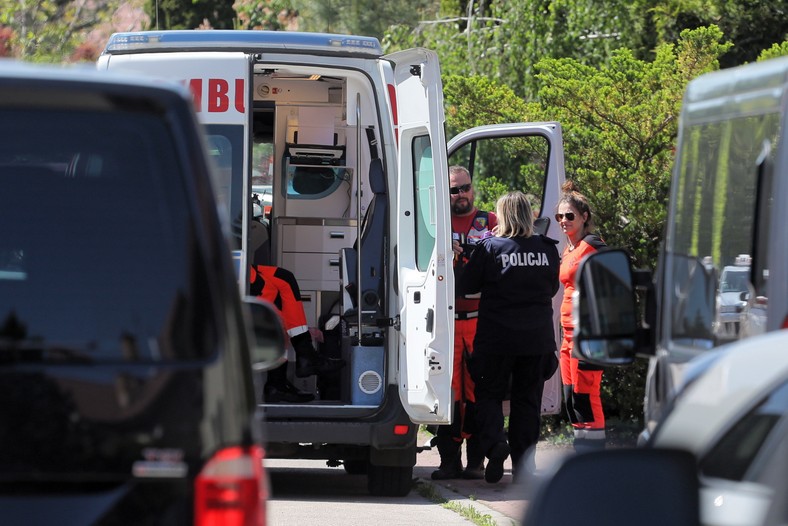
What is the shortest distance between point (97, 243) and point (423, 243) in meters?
5.25

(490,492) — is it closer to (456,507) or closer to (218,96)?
(456,507)

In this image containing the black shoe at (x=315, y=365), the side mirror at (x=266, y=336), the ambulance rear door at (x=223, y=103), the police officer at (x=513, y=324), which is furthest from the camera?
the black shoe at (x=315, y=365)

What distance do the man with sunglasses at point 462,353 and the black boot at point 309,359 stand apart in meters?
0.75

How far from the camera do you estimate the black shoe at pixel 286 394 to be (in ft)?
29.0

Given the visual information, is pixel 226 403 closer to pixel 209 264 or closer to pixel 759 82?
pixel 209 264

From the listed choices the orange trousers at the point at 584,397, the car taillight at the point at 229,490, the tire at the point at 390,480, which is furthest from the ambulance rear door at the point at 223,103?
the car taillight at the point at 229,490

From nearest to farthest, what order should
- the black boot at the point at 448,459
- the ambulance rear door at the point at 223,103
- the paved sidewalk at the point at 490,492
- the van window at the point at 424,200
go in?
the paved sidewalk at the point at 490,492 → the ambulance rear door at the point at 223,103 → the van window at the point at 424,200 → the black boot at the point at 448,459

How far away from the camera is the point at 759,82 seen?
13.1 feet

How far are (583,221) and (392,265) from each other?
1209 mm

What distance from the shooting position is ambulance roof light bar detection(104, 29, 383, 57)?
8250mm

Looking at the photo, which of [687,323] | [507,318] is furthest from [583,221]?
[687,323]

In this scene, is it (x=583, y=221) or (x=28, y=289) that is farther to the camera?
(x=583, y=221)

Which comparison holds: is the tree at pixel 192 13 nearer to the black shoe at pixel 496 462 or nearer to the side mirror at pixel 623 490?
the black shoe at pixel 496 462

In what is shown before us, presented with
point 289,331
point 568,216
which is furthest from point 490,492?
point 568,216
